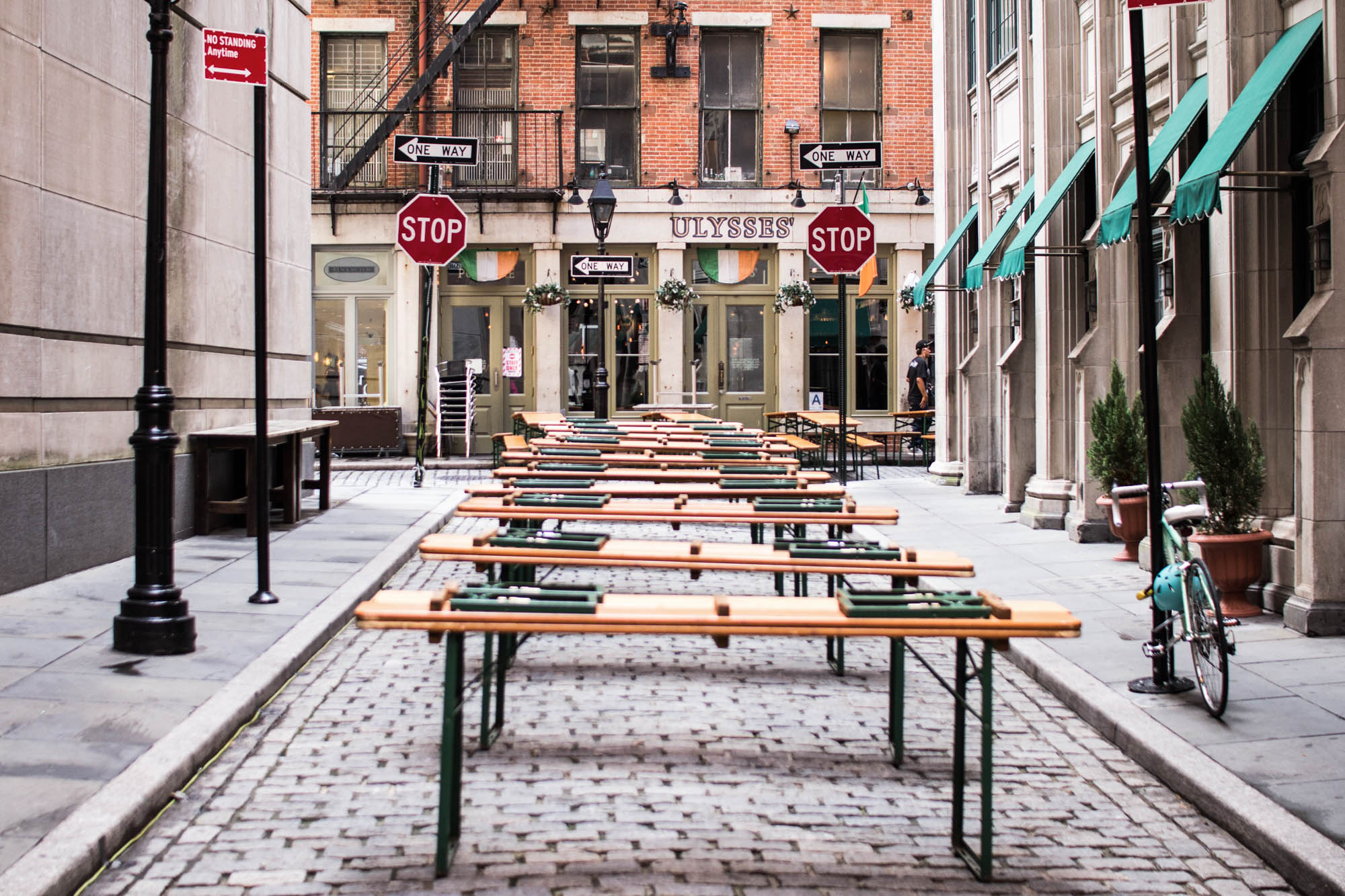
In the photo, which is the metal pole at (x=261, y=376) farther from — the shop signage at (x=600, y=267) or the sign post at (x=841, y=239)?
the shop signage at (x=600, y=267)

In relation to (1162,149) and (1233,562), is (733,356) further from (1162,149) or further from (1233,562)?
(1233,562)

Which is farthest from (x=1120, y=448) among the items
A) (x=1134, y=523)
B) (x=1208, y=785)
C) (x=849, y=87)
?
(x=849, y=87)

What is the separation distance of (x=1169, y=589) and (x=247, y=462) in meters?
8.62

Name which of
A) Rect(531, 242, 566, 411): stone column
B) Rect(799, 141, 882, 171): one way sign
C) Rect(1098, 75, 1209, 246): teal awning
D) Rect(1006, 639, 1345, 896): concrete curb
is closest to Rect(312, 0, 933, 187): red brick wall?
Rect(531, 242, 566, 411): stone column

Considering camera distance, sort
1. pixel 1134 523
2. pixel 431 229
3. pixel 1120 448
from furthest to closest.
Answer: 1. pixel 431 229
2. pixel 1120 448
3. pixel 1134 523

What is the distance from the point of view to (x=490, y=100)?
2544 cm

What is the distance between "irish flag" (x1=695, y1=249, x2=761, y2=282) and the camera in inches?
1009

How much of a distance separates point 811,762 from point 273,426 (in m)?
8.77

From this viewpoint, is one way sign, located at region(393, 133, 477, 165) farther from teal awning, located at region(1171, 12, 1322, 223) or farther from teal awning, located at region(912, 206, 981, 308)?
teal awning, located at region(1171, 12, 1322, 223)

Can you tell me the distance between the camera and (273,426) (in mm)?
12812

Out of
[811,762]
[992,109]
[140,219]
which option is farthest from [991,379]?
[811,762]

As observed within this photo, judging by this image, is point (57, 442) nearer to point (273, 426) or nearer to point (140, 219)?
point (140, 219)

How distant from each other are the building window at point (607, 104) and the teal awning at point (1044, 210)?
1377cm

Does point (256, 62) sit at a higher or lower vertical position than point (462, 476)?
higher
